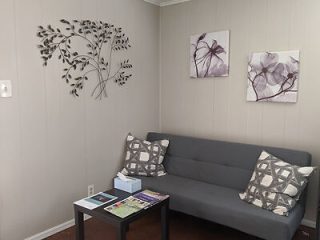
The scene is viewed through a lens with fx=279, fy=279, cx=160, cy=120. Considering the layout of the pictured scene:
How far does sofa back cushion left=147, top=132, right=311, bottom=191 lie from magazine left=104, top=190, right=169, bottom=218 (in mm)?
772

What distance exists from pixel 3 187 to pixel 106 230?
38.3 inches

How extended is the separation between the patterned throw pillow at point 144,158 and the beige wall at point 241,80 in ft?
1.81

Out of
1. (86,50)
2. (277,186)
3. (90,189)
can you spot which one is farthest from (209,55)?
(90,189)

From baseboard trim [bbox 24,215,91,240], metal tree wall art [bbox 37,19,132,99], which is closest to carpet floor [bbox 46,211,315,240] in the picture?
baseboard trim [bbox 24,215,91,240]

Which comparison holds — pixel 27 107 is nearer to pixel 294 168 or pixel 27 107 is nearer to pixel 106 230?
pixel 106 230

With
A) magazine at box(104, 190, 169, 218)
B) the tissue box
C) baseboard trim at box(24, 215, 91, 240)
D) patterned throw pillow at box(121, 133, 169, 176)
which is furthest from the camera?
patterned throw pillow at box(121, 133, 169, 176)

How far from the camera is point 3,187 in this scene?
217 cm

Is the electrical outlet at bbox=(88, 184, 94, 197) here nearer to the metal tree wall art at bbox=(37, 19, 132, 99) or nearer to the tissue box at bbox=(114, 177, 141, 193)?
the tissue box at bbox=(114, 177, 141, 193)

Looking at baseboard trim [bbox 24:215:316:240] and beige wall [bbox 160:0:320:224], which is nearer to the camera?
baseboard trim [bbox 24:215:316:240]

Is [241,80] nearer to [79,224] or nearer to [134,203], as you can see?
[134,203]

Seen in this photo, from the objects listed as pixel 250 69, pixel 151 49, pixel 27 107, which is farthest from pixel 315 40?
pixel 27 107

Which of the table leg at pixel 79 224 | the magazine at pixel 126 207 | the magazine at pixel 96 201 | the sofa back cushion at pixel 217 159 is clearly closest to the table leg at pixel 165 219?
the magazine at pixel 126 207

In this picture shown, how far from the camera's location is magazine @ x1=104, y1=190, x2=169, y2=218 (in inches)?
76.1

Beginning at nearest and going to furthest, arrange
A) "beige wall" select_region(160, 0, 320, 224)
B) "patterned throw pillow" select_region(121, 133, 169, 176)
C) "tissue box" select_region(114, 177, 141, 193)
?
"tissue box" select_region(114, 177, 141, 193) < "beige wall" select_region(160, 0, 320, 224) < "patterned throw pillow" select_region(121, 133, 169, 176)
